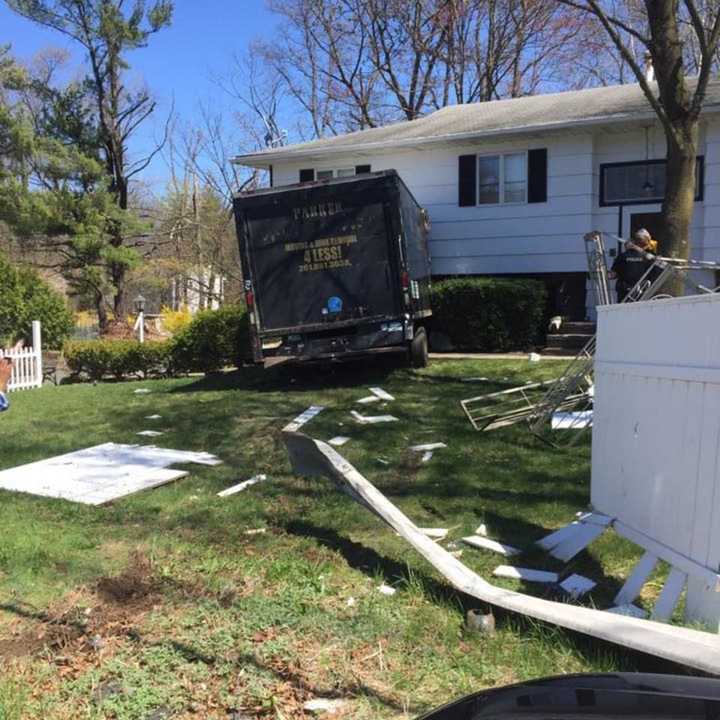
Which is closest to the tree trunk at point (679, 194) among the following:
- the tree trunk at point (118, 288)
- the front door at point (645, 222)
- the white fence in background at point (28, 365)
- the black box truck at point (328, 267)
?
the black box truck at point (328, 267)

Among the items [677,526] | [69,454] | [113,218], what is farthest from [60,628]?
[113,218]

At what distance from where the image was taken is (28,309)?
1702 cm

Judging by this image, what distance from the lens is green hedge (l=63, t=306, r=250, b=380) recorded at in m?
14.5

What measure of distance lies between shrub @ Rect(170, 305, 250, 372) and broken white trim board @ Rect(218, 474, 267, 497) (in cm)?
833

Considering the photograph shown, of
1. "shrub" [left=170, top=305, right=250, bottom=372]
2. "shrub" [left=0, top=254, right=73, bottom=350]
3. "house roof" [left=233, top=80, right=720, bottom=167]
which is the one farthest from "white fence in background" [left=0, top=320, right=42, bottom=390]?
"house roof" [left=233, top=80, right=720, bottom=167]

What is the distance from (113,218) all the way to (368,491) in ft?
66.7

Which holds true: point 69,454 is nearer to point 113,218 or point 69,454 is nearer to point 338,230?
point 338,230

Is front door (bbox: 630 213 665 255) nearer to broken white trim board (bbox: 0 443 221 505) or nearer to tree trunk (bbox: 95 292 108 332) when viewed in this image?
broken white trim board (bbox: 0 443 221 505)

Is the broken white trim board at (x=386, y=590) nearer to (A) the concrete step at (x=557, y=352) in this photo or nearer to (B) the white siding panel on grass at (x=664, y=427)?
(B) the white siding panel on grass at (x=664, y=427)

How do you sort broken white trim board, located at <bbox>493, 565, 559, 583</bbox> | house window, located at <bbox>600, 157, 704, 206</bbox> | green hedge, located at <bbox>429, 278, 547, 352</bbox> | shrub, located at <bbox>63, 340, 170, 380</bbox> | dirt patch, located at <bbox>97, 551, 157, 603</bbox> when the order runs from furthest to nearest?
1. shrub, located at <bbox>63, 340, 170, 380</bbox>
2. house window, located at <bbox>600, 157, 704, 206</bbox>
3. green hedge, located at <bbox>429, 278, 547, 352</bbox>
4. broken white trim board, located at <bbox>493, 565, 559, 583</bbox>
5. dirt patch, located at <bbox>97, 551, 157, 603</bbox>

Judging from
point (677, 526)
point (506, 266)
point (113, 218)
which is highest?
point (113, 218)

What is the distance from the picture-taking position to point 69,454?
7.51 metres

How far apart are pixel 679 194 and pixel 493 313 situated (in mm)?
5455

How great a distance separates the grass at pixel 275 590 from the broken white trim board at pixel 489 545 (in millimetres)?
109
